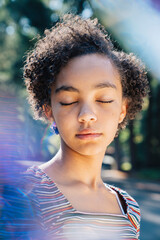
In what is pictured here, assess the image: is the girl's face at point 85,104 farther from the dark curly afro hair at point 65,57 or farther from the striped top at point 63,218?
the striped top at point 63,218

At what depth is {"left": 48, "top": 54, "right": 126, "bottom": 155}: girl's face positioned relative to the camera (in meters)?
1.31

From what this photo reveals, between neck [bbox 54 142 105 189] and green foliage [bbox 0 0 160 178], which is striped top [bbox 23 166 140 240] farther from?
green foliage [bbox 0 0 160 178]

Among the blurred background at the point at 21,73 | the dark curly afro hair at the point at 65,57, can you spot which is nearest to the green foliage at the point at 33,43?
the blurred background at the point at 21,73

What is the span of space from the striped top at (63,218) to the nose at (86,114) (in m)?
0.30

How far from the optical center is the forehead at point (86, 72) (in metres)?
1.31

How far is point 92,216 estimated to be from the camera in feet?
4.06

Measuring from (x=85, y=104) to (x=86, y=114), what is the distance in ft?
0.19

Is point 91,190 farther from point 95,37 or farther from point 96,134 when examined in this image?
point 95,37

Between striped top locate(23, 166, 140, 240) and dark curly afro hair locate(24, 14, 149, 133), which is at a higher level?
dark curly afro hair locate(24, 14, 149, 133)

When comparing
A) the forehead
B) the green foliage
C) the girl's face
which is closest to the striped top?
the girl's face

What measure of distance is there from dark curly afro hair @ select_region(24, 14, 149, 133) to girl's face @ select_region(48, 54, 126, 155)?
0.20 feet

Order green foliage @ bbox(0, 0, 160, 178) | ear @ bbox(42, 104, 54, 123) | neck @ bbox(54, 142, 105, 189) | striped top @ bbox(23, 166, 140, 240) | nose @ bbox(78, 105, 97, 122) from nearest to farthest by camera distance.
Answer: striped top @ bbox(23, 166, 140, 240) → nose @ bbox(78, 105, 97, 122) → neck @ bbox(54, 142, 105, 189) → ear @ bbox(42, 104, 54, 123) → green foliage @ bbox(0, 0, 160, 178)

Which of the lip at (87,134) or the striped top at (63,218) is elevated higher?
the lip at (87,134)

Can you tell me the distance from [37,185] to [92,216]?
282mm
